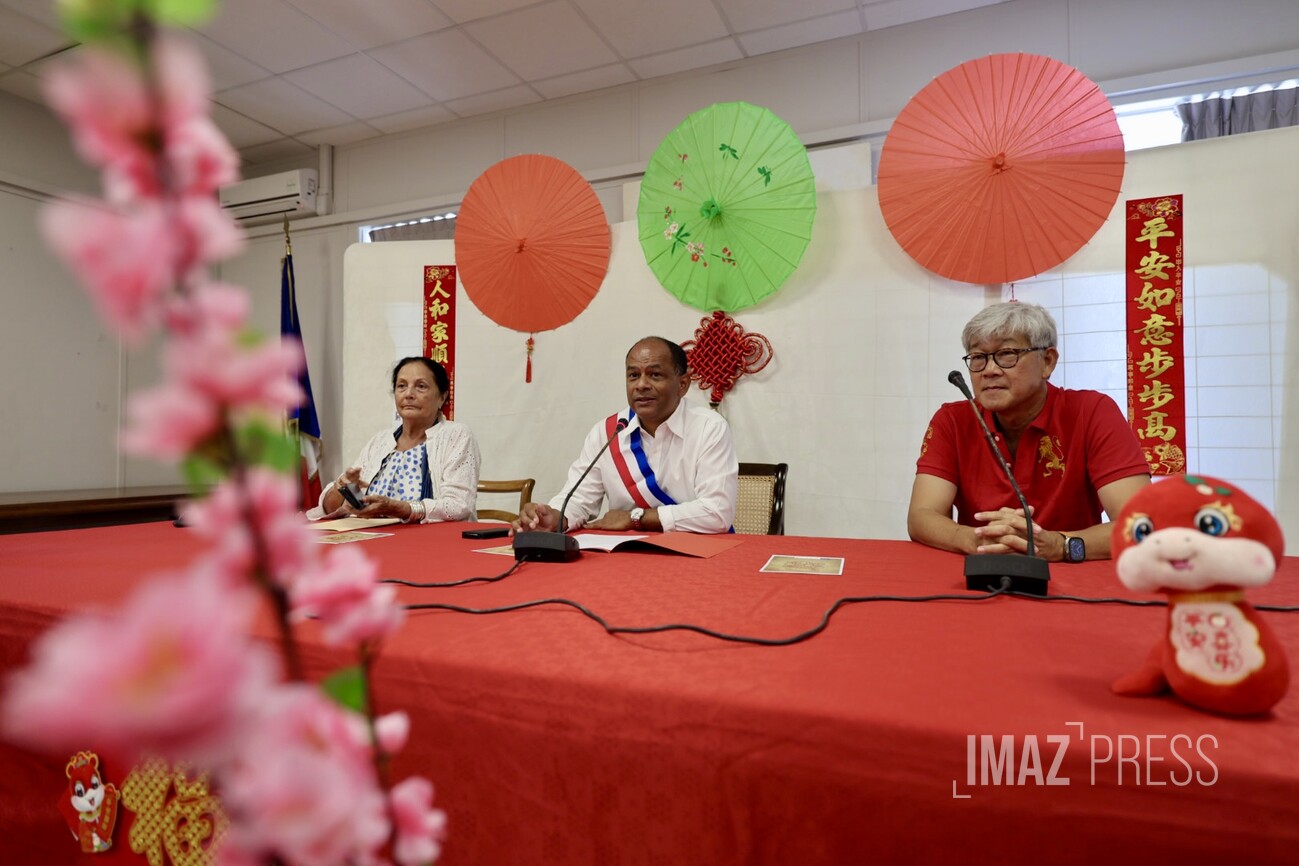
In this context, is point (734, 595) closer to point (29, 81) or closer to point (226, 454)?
point (226, 454)

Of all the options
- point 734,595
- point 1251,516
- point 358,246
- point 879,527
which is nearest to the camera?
point 1251,516

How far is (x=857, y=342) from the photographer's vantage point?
262 cm

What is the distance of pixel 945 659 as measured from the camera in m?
0.65

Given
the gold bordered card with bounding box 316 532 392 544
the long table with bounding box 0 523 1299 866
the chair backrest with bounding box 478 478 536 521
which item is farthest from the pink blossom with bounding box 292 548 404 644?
the chair backrest with bounding box 478 478 536 521

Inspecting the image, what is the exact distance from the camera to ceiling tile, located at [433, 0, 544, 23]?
2.76 m

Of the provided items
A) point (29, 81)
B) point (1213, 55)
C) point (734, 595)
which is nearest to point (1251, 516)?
point (734, 595)

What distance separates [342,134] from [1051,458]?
156 inches

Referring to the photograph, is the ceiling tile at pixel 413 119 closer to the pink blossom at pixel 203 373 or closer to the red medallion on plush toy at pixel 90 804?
the red medallion on plush toy at pixel 90 804

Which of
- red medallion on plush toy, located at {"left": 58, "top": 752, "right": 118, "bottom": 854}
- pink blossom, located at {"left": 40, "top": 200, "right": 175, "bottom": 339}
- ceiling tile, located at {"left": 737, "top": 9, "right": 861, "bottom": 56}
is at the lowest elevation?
red medallion on plush toy, located at {"left": 58, "top": 752, "right": 118, "bottom": 854}

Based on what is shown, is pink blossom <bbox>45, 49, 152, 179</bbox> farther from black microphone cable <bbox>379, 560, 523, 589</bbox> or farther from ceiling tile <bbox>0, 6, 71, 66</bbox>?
ceiling tile <bbox>0, 6, 71, 66</bbox>

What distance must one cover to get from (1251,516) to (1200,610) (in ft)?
0.25

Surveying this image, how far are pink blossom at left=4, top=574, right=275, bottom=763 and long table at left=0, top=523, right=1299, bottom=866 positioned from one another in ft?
1.56

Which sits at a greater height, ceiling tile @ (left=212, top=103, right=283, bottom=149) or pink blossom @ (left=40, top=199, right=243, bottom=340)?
ceiling tile @ (left=212, top=103, right=283, bottom=149)

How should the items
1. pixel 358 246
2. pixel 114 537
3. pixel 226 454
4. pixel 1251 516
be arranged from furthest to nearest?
1. pixel 358 246
2. pixel 114 537
3. pixel 1251 516
4. pixel 226 454
